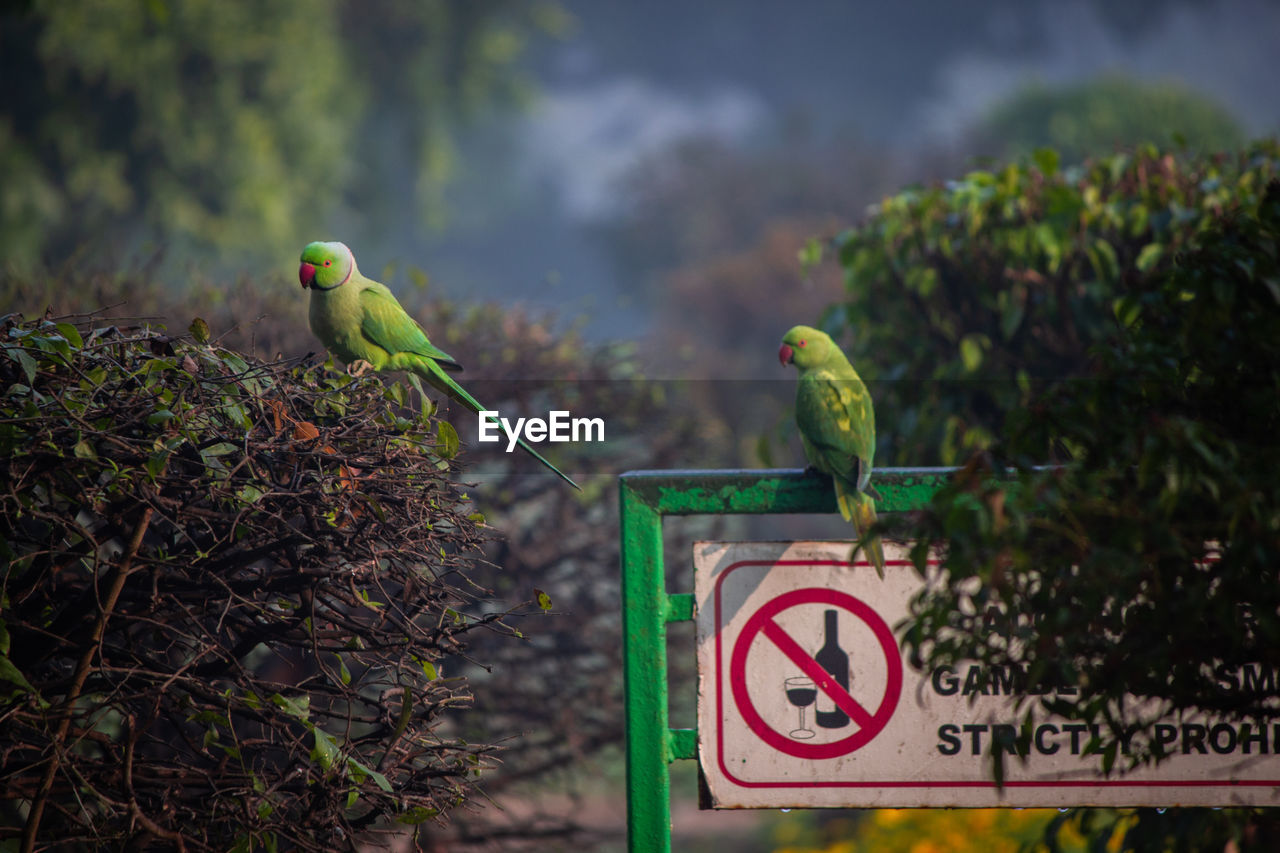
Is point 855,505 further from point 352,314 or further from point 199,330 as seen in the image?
point 199,330

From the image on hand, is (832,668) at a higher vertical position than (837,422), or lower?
lower

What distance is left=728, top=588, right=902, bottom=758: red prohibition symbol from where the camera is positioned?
2453 mm

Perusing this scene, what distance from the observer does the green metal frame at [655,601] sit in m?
2.42

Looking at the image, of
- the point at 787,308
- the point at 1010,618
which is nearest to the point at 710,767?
the point at 1010,618

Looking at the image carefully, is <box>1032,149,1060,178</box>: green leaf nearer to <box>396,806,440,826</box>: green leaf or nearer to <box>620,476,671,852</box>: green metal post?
<box>620,476,671,852</box>: green metal post

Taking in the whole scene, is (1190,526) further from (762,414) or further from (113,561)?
(762,414)

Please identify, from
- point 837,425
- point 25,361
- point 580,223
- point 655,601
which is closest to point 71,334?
point 25,361

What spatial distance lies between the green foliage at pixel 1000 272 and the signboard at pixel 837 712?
2.31 m

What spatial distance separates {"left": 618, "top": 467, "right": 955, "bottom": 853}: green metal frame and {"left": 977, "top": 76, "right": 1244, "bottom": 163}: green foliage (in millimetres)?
28842

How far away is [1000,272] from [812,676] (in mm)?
2882

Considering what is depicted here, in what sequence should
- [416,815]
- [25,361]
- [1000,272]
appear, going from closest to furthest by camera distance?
1. [25,361]
2. [416,815]
3. [1000,272]

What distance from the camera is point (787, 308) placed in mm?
23062

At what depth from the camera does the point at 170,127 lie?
18438mm

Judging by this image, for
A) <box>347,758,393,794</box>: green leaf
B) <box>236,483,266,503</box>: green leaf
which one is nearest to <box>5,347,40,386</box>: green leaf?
<box>236,483,266,503</box>: green leaf
